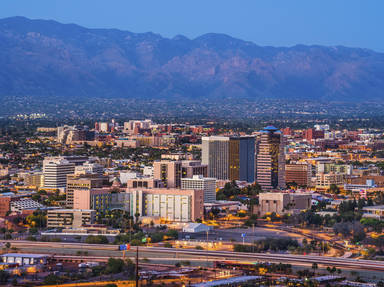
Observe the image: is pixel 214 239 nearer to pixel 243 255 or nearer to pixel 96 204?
pixel 243 255

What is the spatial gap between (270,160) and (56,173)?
67.2 ft

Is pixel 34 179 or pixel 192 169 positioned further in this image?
pixel 34 179

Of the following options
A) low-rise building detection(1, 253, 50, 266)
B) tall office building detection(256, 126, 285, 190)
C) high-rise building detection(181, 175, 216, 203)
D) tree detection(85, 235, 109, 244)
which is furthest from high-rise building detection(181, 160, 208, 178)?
low-rise building detection(1, 253, 50, 266)

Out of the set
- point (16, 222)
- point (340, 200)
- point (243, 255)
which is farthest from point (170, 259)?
point (340, 200)

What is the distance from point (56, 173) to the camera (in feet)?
352

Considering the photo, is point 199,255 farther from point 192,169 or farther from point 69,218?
point 192,169

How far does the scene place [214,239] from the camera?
73875 mm

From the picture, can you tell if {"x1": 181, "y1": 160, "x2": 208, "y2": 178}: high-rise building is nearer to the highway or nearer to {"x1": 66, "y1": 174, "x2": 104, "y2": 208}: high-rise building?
{"x1": 66, "y1": 174, "x2": 104, "y2": 208}: high-rise building

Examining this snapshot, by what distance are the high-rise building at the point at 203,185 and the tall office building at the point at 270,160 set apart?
13.1 meters

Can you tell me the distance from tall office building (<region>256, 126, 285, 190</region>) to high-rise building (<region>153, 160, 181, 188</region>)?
1091 centimetres

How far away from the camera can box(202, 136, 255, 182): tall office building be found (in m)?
113

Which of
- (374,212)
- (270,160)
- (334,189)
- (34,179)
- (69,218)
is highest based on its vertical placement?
(270,160)

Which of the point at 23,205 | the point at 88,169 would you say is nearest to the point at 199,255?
the point at 23,205

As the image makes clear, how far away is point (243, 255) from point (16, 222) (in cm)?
2387
